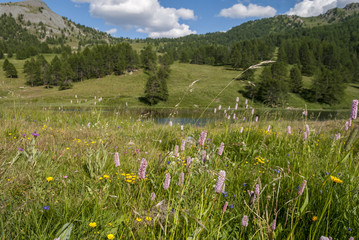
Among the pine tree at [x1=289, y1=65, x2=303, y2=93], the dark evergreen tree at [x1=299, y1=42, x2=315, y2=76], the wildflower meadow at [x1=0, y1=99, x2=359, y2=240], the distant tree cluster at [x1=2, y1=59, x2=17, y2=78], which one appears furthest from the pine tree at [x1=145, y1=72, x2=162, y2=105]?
the dark evergreen tree at [x1=299, y1=42, x2=315, y2=76]

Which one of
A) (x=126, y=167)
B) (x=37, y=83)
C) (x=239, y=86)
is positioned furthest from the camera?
(x=37, y=83)

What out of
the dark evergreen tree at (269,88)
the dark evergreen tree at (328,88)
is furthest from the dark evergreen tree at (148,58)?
the dark evergreen tree at (328,88)

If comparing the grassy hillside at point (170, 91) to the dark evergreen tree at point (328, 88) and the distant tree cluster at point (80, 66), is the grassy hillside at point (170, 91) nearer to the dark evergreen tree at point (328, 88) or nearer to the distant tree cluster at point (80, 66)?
the dark evergreen tree at point (328, 88)

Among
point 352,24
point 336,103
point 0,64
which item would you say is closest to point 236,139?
point 336,103

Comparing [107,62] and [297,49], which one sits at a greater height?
[297,49]

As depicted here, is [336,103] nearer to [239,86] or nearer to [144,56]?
[239,86]

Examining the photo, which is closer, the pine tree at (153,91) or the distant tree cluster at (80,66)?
the pine tree at (153,91)

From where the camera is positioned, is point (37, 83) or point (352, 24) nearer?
point (37, 83)

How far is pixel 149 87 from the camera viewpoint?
204 ft

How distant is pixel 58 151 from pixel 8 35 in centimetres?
26837

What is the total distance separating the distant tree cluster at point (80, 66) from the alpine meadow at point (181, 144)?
0.62 m

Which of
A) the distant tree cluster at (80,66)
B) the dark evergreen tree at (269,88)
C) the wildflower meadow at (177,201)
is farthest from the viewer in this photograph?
the distant tree cluster at (80,66)

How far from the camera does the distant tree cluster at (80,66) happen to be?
83.9 meters

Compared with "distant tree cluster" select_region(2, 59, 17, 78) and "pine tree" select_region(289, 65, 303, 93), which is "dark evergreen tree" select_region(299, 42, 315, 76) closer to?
"pine tree" select_region(289, 65, 303, 93)
